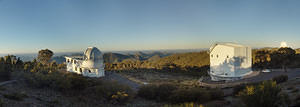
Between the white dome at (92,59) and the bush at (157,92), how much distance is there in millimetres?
10163

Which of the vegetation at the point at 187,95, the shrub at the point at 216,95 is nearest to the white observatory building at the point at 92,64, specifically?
the vegetation at the point at 187,95

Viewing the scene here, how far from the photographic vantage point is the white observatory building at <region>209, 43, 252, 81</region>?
55.9 ft

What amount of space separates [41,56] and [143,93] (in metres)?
23.8

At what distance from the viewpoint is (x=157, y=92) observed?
40.1ft

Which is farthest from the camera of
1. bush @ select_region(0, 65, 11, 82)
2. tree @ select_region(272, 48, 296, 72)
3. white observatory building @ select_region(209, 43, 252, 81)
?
tree @ select_region(272, 48, 296, 72)

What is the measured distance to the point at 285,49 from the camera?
19.7 m

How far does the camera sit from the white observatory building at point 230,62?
1705 centimetres

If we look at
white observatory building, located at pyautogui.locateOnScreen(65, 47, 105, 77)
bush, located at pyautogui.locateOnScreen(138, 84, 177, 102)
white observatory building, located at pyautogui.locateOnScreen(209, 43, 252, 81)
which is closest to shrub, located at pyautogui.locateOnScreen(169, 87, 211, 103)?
bush, located at pyautogui.locateOnScreen(138, 84, 177, 102)

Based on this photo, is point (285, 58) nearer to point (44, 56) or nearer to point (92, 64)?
point (92, 64)

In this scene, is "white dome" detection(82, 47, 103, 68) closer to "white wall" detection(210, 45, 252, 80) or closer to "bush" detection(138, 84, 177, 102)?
"bush" detection(138, 84, 177, 102)

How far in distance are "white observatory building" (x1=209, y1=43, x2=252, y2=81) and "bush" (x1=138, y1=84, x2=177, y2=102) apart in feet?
26.8

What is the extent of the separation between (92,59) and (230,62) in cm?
1613

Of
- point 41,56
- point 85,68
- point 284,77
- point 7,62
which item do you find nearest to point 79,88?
point 85,68

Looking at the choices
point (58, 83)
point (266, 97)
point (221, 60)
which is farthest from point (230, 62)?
point (58, 83)
